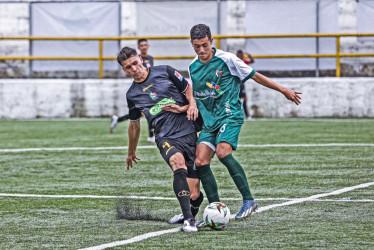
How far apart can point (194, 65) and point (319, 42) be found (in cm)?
1649

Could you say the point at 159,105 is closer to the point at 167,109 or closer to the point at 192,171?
the point at 167,109

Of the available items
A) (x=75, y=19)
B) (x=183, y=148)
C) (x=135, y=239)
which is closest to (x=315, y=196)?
(x=183, y=148)

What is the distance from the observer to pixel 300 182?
9.77m

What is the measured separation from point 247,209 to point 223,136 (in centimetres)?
66

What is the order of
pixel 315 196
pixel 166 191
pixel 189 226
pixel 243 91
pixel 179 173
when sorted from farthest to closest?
1. pixel 243 91
2. pixel 166 191
3. pixel 315 196
4. pixel 179 173
5. pixel 189 226

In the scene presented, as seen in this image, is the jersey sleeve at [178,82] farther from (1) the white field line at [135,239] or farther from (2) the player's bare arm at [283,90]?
(1) the white field line at [135,239]

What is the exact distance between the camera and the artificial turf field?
6.38 metres

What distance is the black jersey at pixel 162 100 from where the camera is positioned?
733 centimetres

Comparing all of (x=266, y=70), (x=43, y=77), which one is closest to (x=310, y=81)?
(x=266, y=70)

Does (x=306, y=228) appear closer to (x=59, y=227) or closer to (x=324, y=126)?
(x=59, y=227)

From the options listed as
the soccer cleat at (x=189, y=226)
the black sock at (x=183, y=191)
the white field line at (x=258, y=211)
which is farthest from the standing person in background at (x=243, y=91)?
the soccer cleat at (x=189, y=226)

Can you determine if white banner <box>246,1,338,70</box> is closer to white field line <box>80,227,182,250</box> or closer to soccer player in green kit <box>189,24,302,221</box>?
soccer player in green kit <box>189,24,302,221</box>

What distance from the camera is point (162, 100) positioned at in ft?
24.1

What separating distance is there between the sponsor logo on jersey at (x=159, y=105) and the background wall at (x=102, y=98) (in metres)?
14.2
